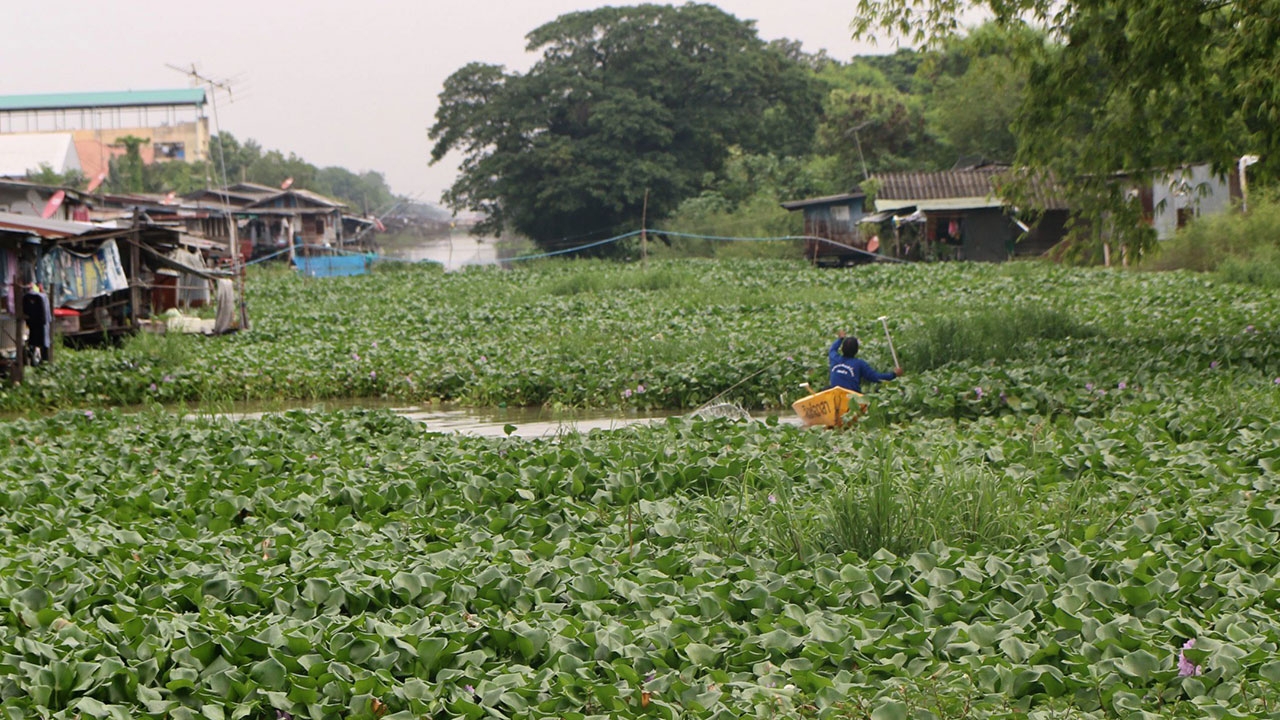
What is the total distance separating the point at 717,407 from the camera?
10.4 meters

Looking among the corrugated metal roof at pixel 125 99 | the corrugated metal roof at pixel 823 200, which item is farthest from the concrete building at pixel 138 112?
the corrugated metal roof at pixel 823 200

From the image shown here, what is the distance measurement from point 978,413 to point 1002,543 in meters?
4.28

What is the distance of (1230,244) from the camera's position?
80.2ft

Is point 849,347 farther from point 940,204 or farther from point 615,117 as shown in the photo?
point 615,117

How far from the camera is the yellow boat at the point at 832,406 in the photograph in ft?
32.1

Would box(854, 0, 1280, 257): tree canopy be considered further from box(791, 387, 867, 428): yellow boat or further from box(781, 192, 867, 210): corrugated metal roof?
box(781, 192, 867, 210): corrugated metal roof

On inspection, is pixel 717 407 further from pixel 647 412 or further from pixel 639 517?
pixel 639 517

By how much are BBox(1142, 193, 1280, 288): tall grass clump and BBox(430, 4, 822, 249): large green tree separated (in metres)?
24.0

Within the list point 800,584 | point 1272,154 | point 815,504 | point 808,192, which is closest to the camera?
point 800,584

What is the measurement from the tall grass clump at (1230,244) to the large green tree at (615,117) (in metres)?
24.0

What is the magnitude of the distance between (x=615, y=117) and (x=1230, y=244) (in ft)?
88.4

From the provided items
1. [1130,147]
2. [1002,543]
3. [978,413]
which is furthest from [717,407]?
[1130,147]

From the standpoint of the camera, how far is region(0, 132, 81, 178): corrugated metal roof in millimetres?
45156

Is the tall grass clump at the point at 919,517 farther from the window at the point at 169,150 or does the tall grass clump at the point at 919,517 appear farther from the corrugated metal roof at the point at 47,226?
the window at the point at 169,150
